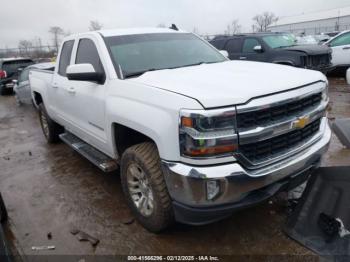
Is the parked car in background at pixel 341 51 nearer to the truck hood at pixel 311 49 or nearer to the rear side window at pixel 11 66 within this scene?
the truck hood at pixel 311 49

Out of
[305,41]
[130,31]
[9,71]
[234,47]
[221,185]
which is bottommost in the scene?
[221,185]

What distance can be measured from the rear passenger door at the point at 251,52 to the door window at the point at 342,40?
3305 mm

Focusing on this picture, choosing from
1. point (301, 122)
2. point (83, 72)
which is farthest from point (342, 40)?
point (83, 72)

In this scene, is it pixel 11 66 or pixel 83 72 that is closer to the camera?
pixel 83 72

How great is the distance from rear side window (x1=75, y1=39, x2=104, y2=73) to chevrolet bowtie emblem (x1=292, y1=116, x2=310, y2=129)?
211 cm

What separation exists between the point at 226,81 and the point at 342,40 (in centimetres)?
1057

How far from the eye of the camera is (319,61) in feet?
32.5

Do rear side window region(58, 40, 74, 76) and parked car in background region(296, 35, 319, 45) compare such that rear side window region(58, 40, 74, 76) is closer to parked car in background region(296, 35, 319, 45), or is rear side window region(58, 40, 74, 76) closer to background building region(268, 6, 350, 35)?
parked car in background region(296, 35, 319, 45)

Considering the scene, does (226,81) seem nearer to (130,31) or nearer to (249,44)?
(130,31)

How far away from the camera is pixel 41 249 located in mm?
3186

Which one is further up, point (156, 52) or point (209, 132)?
point (156, 52)

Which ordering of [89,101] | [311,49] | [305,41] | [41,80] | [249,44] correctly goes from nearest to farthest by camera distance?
[89,101]
[41,80]
[311,49]
[249,44]
[305,41]

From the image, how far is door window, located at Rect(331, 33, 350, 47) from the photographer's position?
36.9 ft

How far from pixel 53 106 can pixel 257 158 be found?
4053 mm
